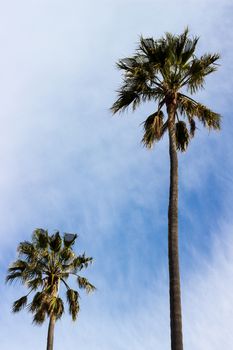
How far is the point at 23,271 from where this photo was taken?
27594 millimetres

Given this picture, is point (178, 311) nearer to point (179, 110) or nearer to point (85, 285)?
point (179, 110)

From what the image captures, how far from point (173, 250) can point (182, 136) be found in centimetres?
655

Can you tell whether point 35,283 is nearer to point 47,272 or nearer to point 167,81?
point 47,272

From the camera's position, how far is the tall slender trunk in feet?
41.8

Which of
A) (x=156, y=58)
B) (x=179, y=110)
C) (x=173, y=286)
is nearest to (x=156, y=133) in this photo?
(x=179, y=110)

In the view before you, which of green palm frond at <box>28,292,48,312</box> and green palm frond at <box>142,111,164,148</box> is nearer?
green palm frond at <box>142,111,164,148</box>

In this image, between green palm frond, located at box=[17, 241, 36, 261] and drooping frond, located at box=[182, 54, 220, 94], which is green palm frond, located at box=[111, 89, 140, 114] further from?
green palm frond, located at box=[17, 241, 36, 261]

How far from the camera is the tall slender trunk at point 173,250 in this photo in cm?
1275

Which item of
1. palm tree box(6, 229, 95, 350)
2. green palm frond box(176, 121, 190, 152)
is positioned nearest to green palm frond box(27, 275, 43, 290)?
palm tree box(6, 229, 95, 350)

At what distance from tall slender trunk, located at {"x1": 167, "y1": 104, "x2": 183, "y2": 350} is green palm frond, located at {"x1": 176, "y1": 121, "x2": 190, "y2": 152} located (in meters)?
2.05

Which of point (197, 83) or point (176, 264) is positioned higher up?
point (197, 83)

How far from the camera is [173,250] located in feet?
46.8

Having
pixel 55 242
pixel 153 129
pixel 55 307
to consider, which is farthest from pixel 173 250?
pixel 55 242

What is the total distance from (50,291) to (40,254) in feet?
7.25
